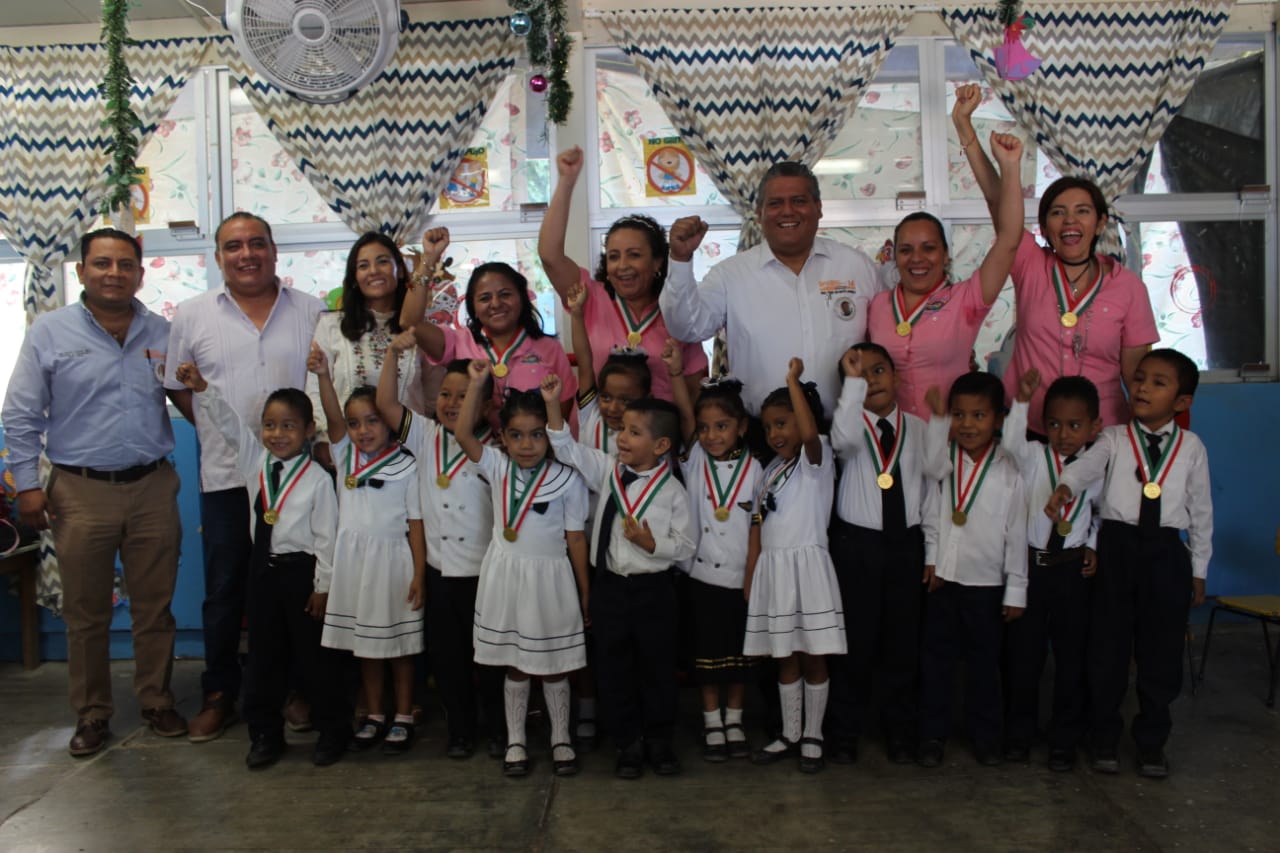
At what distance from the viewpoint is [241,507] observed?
3.45m

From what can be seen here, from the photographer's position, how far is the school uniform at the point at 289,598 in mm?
3148

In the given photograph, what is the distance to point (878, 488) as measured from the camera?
3.01 meters

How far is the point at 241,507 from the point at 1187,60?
4.66 meters

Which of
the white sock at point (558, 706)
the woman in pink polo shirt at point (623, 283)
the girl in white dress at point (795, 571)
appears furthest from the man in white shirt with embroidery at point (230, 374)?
the girl in white dress at point (795, 571)

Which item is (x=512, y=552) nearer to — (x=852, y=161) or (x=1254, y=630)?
(x=852, y=161)

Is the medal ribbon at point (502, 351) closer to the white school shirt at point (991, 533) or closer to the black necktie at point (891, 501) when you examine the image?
the black necktie at point (891, 501)

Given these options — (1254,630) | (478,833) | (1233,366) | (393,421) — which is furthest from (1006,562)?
(1233,366)

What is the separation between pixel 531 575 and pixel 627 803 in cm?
72

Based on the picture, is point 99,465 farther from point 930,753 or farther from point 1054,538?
point 1054,538

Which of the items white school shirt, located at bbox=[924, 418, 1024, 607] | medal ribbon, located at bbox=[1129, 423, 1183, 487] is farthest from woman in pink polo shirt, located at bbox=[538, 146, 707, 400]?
medal ribbon, located at bbox=[1129, 423, 1183, 487]

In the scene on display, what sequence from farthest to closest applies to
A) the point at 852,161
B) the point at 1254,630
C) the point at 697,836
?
1. the point at 852,161
2. the point at 1254,630
3. the point at 697,836

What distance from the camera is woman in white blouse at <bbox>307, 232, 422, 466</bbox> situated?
10.9 feet

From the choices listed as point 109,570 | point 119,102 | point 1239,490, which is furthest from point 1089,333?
point 119,102

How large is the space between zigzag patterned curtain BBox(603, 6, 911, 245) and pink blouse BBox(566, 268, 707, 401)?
57.8 inches
